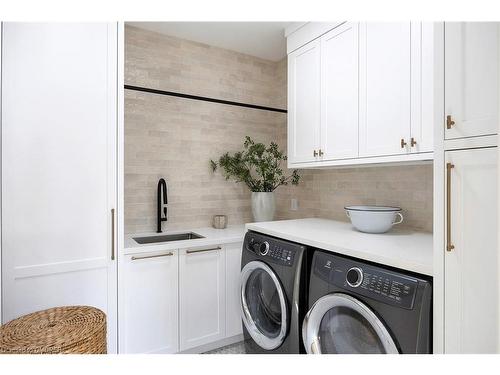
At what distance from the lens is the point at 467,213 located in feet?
3.09

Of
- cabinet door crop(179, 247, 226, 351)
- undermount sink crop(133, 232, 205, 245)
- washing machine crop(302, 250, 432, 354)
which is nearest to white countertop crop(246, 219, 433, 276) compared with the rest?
washing machine crop(302, 250, 432, 354)

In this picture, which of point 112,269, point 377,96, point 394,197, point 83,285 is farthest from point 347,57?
point 83,285

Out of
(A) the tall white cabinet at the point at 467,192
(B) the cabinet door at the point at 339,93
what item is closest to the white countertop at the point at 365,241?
(A) the tall white cabinet at the point at 467,192

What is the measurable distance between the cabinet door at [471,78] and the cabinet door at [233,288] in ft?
5.63

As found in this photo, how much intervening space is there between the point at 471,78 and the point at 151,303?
211 cm

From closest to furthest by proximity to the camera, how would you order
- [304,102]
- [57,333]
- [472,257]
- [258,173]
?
1. [472,257]
2. [57,333]
3. [304,102]
4. [258,173]

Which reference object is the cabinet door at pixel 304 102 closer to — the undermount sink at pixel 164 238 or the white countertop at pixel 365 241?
the white countertop at pixel 365 241

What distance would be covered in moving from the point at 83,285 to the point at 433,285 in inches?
67.7

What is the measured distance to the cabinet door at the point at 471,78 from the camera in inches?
34.6

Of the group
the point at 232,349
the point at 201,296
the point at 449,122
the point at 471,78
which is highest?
the point at 471,78

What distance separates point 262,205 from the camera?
2.70 m

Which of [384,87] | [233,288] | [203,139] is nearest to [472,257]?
[384,87]

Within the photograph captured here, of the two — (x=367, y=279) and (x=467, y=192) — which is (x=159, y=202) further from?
(x=467, y=192)

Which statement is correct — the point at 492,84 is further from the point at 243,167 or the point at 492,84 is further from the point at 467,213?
the point at 243,167
